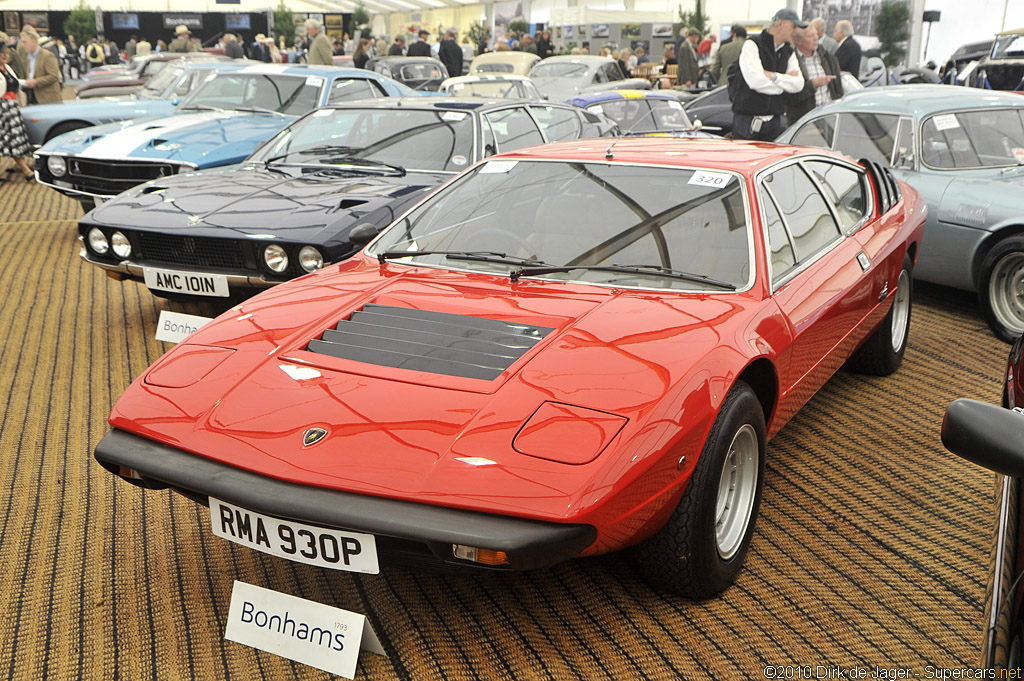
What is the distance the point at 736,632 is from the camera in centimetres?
251

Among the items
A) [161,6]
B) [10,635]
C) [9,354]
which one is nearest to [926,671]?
[10,635]

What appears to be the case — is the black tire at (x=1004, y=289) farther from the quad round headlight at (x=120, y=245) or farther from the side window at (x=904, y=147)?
the quad round headlight at (x=120, y=245)

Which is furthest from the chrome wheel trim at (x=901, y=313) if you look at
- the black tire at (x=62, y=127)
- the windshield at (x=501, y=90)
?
the black tire at (x=62, y=127)

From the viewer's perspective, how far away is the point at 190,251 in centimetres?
474

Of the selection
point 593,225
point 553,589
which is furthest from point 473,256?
point 553,589

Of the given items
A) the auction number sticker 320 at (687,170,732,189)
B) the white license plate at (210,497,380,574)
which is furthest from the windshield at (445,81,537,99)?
the white license plate at (210,497,380,574)

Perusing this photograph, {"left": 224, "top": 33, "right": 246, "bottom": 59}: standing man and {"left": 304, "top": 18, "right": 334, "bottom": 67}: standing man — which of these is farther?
{"left": 224, "top": 33, "right": 246, "bottom": 59}: standing man

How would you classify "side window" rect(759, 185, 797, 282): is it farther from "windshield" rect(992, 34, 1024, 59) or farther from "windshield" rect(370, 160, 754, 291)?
"windshield" rect(992, 34, 1024, 59)

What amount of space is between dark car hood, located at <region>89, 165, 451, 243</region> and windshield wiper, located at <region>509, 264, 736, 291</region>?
1.73 m

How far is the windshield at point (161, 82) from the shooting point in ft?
36.0

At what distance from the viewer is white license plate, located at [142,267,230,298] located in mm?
4629

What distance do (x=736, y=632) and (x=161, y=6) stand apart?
39.2 meters

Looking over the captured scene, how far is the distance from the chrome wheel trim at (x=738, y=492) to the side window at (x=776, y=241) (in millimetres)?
626
